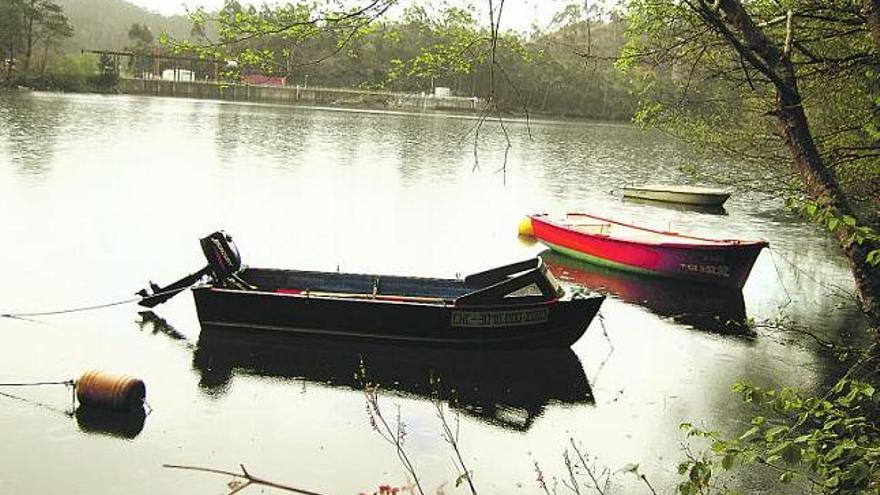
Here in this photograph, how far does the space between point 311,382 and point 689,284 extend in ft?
33.4

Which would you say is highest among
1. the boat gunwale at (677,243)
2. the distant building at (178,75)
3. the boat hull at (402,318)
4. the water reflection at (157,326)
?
the distant building at (178,75)

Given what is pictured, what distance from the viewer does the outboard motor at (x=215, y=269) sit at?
45.5ft

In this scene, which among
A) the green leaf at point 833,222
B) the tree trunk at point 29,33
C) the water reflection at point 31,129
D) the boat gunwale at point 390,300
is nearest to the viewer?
the green leaf at point 833,222

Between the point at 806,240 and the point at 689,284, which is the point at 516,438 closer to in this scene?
the point at 689,284

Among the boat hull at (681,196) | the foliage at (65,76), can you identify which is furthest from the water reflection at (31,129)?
the boat hull at (681,196)

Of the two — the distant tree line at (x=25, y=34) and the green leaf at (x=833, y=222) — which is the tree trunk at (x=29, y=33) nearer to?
the distant tree line at (x=25, y=34)

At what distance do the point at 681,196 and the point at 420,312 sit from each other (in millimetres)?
23139

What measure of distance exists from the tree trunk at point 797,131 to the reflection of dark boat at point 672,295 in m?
11.8

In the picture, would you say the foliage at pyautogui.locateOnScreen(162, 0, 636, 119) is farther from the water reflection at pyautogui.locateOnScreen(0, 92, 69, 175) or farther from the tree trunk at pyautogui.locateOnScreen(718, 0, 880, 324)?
the water reflection at pyautogui.locateOnScreen(0, 92, 69, 175)

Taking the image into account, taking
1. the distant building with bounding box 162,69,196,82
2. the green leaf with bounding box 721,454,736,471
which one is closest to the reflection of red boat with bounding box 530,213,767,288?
the green leaf with bounding box 721,454,736,471

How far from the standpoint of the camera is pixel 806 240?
25781 mm

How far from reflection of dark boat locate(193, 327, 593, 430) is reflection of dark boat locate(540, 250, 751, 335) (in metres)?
4.04

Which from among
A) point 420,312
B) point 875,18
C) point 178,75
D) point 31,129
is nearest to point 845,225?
point 875,18

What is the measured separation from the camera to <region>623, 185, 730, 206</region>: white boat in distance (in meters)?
33.5
